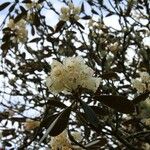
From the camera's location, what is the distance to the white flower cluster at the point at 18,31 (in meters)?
4.16

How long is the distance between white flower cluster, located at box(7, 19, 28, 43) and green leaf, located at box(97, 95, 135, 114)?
2695 millimetres

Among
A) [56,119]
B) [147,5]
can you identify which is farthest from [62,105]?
[147,5]

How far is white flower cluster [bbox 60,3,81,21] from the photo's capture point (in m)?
3.98

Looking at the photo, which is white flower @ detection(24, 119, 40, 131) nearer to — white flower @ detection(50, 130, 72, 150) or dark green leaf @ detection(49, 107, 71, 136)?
white flower @ detection(50, 130, 72, 150)

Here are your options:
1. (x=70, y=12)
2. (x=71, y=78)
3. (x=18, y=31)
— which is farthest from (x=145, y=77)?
(x=18, y=31)

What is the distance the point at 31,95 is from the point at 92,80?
2.55 metres

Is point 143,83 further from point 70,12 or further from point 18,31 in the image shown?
point 18,31

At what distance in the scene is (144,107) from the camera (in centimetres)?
200

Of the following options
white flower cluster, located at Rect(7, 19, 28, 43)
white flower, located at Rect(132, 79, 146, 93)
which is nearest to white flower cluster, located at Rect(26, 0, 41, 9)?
white flower cluster, located at Rect(7, 19, 28, 43)

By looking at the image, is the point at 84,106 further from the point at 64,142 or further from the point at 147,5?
the point at 147,5

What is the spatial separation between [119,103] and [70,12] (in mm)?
2607

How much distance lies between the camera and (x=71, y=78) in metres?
1.70

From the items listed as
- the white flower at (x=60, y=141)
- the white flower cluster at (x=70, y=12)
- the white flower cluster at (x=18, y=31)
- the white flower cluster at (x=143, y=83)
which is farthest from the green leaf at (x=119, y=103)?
the white flower cluster at (x=18, y=31)

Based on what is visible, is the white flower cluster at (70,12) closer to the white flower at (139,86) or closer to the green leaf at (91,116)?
the white flower at (139,86)
